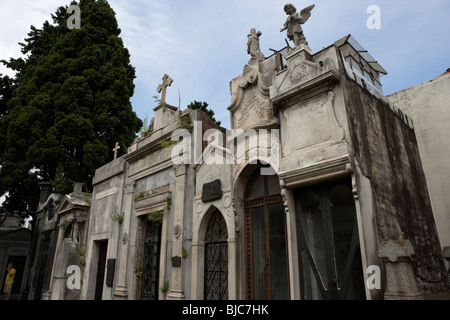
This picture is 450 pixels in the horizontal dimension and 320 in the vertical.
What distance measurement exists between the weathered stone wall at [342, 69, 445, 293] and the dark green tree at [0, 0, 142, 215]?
13.3 meters

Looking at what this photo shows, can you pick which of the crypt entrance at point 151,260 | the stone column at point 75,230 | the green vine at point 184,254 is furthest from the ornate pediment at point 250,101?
the stone column at point 75,230

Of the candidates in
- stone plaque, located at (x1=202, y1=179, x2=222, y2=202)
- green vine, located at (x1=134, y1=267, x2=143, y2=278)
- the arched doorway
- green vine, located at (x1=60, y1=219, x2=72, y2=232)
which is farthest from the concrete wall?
green vine, located at (x1=60, y1=219, x2=72, y2=232)

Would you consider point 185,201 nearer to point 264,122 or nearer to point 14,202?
point 264,122

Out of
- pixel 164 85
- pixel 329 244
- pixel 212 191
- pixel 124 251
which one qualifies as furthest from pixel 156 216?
pixel 329 244

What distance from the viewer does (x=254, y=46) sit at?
333 inches

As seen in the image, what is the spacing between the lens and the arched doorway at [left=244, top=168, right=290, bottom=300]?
664cm

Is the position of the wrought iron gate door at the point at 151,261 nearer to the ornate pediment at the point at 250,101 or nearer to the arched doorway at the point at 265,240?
the arched doorway at the point at 265,240

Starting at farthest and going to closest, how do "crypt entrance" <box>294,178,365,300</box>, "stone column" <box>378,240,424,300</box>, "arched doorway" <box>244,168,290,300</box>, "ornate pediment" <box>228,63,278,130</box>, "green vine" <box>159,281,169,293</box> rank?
1. "green vine" <box>159,281,169,293</box>
2. "ornate pediment" <box>228,63,278,130</box>
3. "arched doorway" <box>244,168,290,300</box>
4. "crypt entrance" <box>294,178,365,300</box>
5. "stone column" <box>378,240,424,300</box>

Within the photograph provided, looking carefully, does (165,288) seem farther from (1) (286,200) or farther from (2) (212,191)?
(1) (286,200)

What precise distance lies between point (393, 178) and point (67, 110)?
15165 millimetres

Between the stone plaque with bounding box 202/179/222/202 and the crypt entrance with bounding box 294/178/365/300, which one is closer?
the crypt entrance with bounding box 294/178/365/300

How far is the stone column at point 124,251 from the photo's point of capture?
9673 millimetres

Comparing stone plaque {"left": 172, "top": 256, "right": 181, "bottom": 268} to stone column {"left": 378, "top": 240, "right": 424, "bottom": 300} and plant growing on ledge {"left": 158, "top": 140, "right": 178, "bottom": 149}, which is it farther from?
stone column {"left": 378, "top": 240, "right": 424, "bottom": 300}
